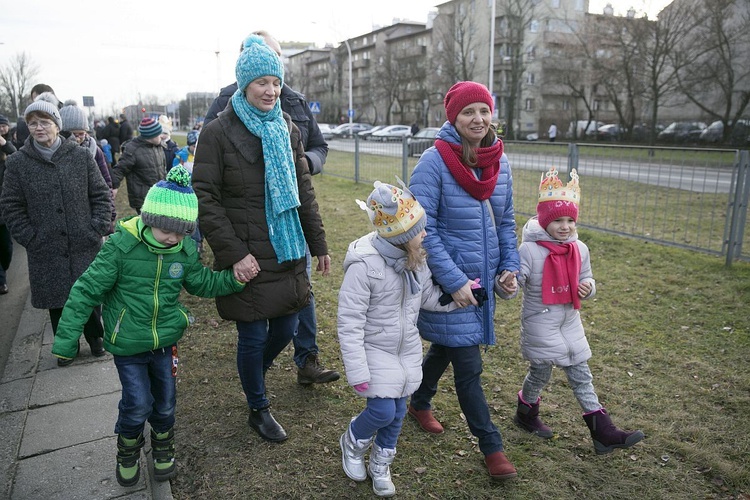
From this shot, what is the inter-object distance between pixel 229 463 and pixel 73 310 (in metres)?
1.19

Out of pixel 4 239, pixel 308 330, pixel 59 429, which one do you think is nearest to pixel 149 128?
pixel 4 239

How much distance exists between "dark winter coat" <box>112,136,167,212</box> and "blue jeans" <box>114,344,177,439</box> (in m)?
4.55

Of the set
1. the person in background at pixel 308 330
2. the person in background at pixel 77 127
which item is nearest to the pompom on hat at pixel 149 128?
the person in background at pixel 77 127

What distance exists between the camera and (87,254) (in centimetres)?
414

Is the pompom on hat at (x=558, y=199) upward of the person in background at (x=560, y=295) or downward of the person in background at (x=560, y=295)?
upward

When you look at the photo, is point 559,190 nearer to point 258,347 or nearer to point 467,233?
point 467,233

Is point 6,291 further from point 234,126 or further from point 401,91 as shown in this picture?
point 401,91

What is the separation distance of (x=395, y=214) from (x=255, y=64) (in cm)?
110

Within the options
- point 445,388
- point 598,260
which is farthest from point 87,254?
point 598,260

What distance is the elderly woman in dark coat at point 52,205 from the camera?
3.90 meters

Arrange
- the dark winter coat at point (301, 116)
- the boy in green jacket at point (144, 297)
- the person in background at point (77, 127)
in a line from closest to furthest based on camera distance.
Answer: the boy in green jacket at point (144, 297) < the dark winter coat at point (301, 116) < the person in background at point (77, 127)

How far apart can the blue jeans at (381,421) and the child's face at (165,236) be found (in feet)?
4.11

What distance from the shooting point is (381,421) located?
278 cm

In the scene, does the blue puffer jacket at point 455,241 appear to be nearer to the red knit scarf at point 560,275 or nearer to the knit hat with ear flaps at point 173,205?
the red knit scarf at point 560,275
